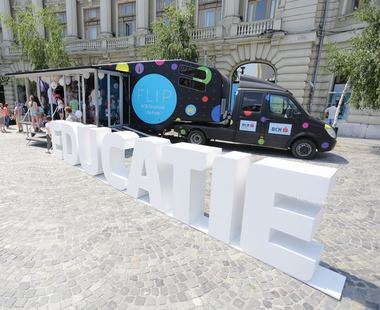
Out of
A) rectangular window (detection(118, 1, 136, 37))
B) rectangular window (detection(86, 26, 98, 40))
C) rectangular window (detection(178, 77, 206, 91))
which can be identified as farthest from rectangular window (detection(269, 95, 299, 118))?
rectangular window (detection(86, 26, 98, 40))

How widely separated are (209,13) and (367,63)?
12.8 metres

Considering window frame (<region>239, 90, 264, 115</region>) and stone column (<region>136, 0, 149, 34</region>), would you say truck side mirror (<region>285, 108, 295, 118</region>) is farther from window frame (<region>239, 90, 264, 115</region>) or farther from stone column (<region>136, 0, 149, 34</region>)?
stone column (<region>136, 0, 149, 34</region>)

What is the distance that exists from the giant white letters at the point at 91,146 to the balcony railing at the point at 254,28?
1349cm

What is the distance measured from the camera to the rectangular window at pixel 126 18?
2111 centimetres

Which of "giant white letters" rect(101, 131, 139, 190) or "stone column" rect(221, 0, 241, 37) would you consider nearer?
"giant white letters" rect(101, 131, 139, 190)

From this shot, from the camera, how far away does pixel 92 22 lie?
2280 cm

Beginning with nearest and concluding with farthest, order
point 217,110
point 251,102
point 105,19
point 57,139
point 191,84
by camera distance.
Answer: point 57,139 → point 251,102 → point 191,84 → point 217,110 → point 105,19

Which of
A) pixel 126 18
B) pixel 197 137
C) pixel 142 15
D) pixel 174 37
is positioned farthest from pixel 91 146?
pixel 126 18

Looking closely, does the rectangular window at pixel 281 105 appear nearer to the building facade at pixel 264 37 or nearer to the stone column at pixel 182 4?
the building facade at pixel 264 37

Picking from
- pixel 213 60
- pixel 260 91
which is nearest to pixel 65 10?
pixel 213 60

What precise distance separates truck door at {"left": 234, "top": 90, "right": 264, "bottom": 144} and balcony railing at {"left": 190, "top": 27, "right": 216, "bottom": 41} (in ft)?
32.7

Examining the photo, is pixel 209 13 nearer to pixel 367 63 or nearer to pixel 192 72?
pixel 192 72

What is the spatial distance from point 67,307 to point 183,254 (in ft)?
4.31

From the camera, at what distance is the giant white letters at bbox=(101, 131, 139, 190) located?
470 centimetres
